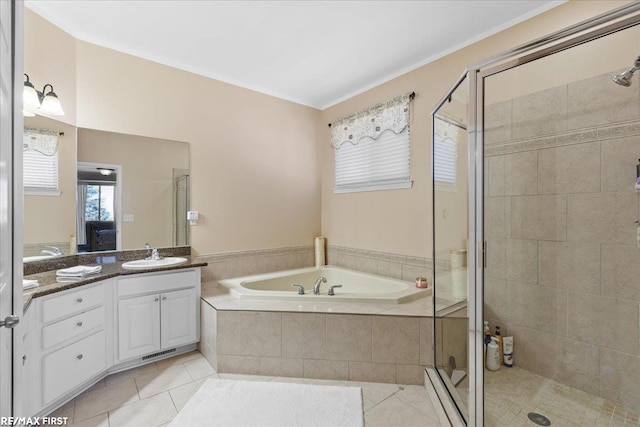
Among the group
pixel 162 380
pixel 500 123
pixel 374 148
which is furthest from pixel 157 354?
pixel 500 123

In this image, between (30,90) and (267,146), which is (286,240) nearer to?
(267,146)

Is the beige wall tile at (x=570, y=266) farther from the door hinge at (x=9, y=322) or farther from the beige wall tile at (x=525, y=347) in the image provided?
the door hinge at (x=9, y=322)

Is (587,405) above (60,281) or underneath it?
underneath

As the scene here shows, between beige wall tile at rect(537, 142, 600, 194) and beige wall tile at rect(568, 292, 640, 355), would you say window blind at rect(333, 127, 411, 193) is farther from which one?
beige wall tile at rect(568, 292, 640, 355)

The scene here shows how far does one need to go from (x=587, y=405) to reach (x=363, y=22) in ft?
9.58

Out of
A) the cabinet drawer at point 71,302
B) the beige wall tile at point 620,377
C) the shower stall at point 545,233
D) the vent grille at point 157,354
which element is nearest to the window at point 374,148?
the shower stall at point 545,233

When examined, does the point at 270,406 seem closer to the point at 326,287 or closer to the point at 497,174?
the point at 326,287

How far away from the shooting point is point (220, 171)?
3.21 m

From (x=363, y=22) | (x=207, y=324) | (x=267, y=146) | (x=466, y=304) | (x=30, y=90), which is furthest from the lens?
(x=267, y=146)

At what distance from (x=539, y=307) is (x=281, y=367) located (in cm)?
192

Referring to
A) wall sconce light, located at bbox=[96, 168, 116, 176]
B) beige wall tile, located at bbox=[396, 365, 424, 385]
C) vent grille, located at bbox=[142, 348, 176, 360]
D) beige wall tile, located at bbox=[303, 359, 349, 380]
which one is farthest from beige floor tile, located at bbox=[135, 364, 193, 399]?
wall sconce light, located at bbox=[96, 168, 116, 176]

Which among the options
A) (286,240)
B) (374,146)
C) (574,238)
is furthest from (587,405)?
(286,240)

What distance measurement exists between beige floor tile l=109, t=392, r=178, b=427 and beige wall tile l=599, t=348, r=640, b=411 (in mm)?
2641

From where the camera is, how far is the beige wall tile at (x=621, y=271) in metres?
1.76
